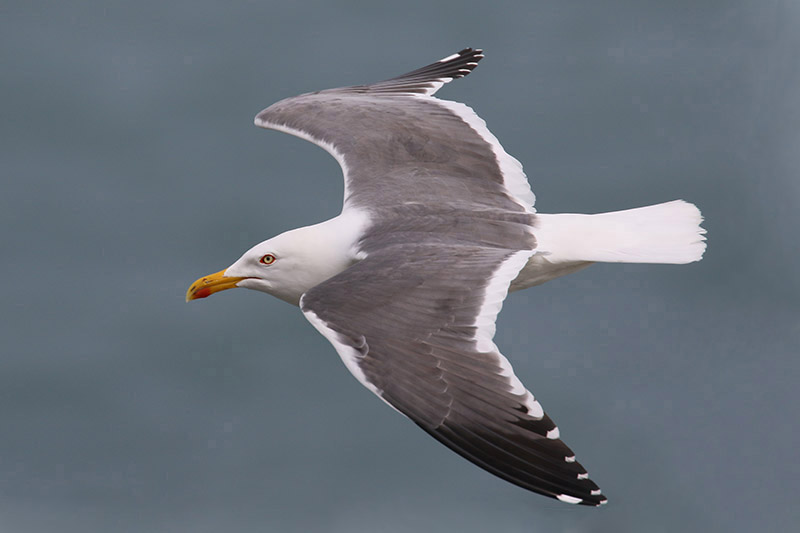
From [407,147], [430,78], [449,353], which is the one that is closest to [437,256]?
[449,353]

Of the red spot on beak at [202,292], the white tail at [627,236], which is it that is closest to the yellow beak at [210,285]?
the red spot on beak at [202,292]

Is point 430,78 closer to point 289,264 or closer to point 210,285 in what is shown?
point 289,264

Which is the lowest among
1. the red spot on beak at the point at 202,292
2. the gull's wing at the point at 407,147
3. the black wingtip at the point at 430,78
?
the red spot on beak at the point at 202,292

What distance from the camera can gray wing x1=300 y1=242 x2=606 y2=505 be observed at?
13.2ft

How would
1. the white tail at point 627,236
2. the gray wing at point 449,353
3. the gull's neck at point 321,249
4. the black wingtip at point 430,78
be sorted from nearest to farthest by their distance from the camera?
the gray wing at point 449,353 < the white tail at point 627,236 < the gull's neck at point 321,249 < the black wingtip at point 430,78

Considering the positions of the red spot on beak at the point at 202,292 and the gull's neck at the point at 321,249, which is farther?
the red spot on beak at the point at 202,292

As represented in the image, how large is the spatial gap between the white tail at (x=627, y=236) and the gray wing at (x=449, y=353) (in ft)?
1.46

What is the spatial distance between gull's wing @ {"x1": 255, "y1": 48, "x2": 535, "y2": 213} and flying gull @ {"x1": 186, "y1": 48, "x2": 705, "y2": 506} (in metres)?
0.01

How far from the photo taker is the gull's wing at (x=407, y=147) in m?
5.79

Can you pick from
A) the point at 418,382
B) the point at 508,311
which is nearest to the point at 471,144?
the point at 418,382

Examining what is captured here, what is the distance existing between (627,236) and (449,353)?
1.51m

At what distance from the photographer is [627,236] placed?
541cm

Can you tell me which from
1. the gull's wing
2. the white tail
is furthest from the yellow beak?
the white tail

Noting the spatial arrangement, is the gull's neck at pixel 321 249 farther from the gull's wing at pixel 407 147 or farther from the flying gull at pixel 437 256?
the gull's wing at pixel 407 147
